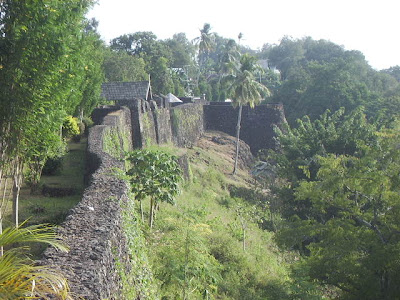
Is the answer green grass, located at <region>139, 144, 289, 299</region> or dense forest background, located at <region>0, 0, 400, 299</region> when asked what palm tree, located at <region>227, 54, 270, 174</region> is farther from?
green grass, located at <region>139, 144, 289, 299</region>

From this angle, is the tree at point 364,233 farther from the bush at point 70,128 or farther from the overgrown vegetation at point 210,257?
the bush at point 70,128

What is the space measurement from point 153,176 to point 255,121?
94.0 ft

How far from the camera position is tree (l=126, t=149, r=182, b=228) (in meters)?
10.8

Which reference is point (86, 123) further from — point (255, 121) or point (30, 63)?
point (255, 121)

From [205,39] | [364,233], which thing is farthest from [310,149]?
[205,39]

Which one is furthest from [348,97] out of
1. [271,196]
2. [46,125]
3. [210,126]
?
[46,125]

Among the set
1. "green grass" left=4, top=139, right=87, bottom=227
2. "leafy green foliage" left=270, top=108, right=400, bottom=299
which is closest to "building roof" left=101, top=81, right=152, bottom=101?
"green grass" left=4, top=139, right=87, bottom=227

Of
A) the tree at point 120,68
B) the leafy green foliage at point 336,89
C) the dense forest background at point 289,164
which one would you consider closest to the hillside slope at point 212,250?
the dense forest background at point 289,164

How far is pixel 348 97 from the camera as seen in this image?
128ft

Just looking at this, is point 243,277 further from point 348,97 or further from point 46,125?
point 348,97

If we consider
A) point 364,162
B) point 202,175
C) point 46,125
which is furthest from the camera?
point 202,175

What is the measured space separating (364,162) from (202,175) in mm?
13377

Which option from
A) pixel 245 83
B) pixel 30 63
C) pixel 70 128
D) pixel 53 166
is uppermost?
pixel 245 83

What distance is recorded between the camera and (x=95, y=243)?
188 inches
